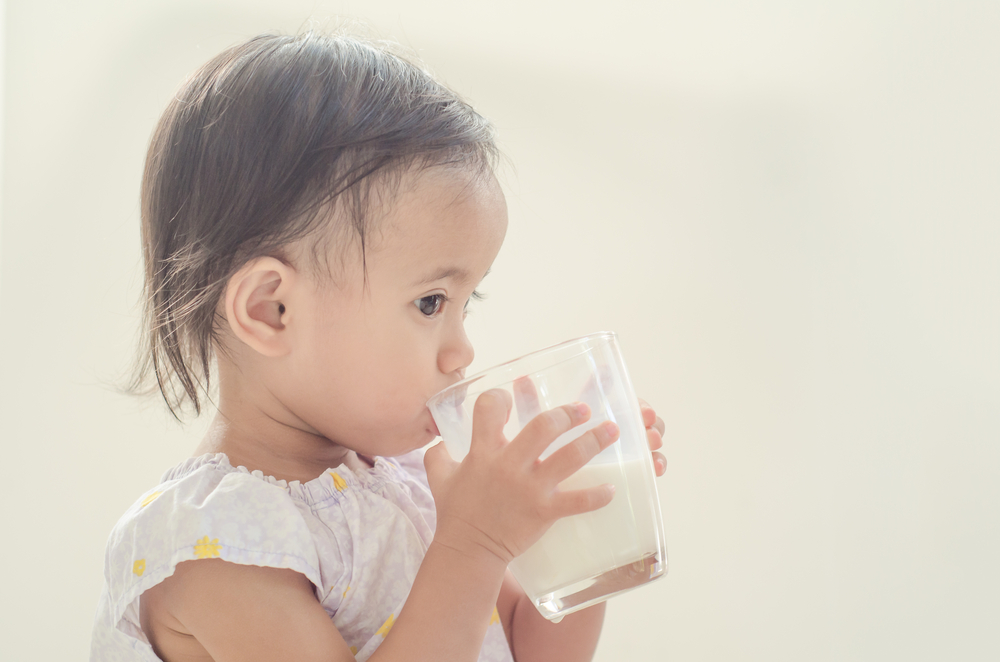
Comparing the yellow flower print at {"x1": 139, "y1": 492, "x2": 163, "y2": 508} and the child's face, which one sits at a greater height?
the child's face

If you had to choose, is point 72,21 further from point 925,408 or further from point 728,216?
point 925,408

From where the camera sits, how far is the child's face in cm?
62

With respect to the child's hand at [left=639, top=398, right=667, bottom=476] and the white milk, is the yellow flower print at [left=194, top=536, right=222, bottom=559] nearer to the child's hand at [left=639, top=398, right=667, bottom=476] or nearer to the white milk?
the white milk

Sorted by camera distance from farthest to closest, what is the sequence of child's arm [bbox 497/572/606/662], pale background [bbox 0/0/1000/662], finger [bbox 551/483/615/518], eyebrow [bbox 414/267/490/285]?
pale background [bbox 0/0/1000/662] → child's arm [bbox 497/572/606/662] → eyebrow [bbox 414/267/490/285] → finger [bbox 551/483/615/518]

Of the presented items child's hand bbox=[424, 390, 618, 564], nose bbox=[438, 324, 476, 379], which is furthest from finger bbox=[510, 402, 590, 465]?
nose bbox=[438, 324, 476, 379]

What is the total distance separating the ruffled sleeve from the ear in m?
0.10

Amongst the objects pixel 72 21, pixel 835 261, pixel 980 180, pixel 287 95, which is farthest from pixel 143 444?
pixel 980 180

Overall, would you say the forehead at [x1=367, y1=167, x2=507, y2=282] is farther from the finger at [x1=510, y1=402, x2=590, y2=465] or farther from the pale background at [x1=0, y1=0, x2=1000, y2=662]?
the pale background at [x1=0, y1=0, x2=1000, y2=662]

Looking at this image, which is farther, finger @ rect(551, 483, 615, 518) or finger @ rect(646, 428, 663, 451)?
finger @ rect(646, 428, 663, 451)

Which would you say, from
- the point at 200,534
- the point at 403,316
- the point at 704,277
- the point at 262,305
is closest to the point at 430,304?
the point at 403,316

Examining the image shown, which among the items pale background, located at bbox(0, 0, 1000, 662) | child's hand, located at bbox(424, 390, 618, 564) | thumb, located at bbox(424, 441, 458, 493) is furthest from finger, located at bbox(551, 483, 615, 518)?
pale background, located at bbox(0, 0, 1000, 662)

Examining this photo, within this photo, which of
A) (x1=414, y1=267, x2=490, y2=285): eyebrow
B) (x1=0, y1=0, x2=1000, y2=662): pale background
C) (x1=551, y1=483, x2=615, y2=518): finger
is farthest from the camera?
(x1=0, y1=0, x2=1000, y2=662): pale background

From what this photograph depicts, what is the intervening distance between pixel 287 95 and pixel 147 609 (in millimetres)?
394

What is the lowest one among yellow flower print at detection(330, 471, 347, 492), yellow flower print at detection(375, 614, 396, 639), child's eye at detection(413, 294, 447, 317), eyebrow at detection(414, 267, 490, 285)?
yellow flower print at detection(375, 614, 396, 639)
